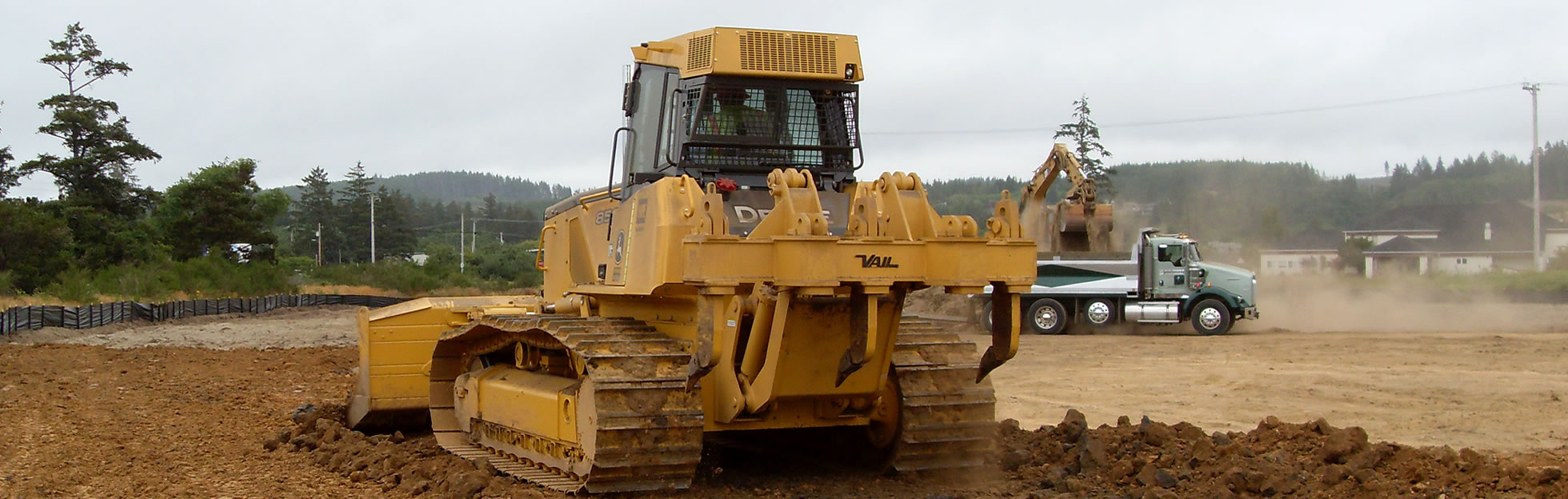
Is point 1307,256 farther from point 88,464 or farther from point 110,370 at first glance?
point 88,464

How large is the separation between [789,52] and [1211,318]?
69.5ft

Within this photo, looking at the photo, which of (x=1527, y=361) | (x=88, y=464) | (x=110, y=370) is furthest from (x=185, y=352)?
(x=1527, y=361)

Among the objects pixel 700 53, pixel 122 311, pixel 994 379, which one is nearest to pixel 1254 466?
pixel 700 53

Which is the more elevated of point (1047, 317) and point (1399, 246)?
point (1399, 246)

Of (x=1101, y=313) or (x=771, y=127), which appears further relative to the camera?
(x=1101, y=313)

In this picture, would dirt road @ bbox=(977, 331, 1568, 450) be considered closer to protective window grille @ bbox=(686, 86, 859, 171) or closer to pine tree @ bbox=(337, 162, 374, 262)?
protective window grille @ bbox=(686, 86, 859, 171)

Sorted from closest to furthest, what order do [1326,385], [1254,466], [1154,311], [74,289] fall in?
[1254,466] < [1326,385] < [1154,311] < [74,289]

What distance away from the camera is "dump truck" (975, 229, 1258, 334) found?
28.7 m

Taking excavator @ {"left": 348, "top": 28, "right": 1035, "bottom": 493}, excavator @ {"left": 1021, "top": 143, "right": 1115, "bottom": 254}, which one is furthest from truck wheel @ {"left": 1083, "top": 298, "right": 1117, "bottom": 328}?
excavator @ {"left": 348, "top": 28, "right": 1035, "bottom": 493}

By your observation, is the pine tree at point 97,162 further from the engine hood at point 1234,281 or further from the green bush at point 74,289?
the engine hood at point 1234,281

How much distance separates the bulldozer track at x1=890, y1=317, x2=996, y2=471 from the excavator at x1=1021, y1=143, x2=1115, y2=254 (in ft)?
70.7

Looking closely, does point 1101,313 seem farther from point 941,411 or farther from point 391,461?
point 391,461

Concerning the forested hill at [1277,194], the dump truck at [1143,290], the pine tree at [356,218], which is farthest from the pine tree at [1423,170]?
the pine tree at [356,218]

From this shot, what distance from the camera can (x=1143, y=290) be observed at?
29.0m
